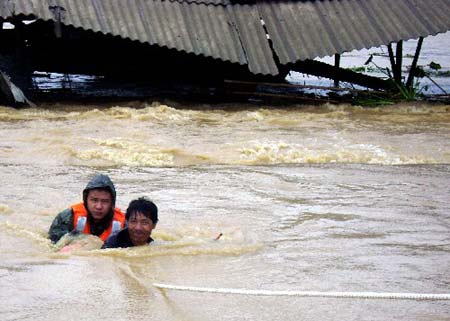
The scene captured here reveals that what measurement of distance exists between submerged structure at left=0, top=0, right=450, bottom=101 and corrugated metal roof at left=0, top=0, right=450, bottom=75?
0.05 ft

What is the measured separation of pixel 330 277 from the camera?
554cm

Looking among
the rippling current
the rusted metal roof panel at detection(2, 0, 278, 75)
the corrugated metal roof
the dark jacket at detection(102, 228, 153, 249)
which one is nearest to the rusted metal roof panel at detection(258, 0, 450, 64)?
the corrugated metal roof

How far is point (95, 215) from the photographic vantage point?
619cm

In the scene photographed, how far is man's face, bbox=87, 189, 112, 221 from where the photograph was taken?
6102mm

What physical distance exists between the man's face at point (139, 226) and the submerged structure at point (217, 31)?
6678mm

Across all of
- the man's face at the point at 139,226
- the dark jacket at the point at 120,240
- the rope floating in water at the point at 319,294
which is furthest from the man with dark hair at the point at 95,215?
the rope floating in water at the point at 319,294

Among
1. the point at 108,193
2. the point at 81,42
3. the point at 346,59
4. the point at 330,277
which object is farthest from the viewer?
the point at 346,59

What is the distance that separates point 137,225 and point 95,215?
46 centimetres

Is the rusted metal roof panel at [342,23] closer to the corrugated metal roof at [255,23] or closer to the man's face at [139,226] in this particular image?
the corrugated metal roof at [255,23]

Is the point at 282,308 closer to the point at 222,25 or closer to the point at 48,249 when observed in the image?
the point at 48,249

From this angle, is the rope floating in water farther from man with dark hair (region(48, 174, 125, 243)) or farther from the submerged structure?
the submerged structure

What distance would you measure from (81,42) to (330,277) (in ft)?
32.5

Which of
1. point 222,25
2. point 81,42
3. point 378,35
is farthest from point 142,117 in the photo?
point 378,35

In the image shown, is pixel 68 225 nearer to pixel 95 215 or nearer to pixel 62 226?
pixel 62 226
